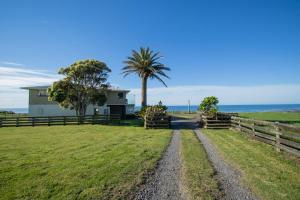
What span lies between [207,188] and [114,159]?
13.7 feet

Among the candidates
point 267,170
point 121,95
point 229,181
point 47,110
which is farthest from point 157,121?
point 47,110

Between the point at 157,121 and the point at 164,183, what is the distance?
53.9 ft

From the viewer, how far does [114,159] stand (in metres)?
8.83

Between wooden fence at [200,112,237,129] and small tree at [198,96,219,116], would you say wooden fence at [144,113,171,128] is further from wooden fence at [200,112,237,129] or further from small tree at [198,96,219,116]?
small tree at [198,96,219,116]

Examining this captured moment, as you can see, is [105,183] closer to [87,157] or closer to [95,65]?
[87,157]

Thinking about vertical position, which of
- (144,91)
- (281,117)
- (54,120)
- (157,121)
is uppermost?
(144,91)

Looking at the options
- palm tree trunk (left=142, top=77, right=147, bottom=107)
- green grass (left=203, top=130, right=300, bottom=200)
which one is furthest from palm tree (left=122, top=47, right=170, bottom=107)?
green grass (left=203, top=130, right=300, bottom=200)

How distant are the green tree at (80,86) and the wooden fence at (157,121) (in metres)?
11.4

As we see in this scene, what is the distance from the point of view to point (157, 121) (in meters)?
22.6

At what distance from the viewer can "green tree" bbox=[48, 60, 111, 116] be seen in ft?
98.4

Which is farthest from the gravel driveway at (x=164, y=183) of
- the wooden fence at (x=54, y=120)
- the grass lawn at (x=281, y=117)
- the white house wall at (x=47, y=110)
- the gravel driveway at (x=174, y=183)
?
the white house wall at (x=47, y=110)

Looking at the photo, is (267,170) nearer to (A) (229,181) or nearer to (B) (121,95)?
(A) (229,181)

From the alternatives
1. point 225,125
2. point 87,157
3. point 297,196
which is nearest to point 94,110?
point 225,125

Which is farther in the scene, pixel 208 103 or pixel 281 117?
pixel 281 117
